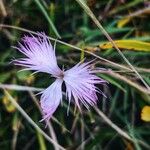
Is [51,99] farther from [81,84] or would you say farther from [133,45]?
[133,45]

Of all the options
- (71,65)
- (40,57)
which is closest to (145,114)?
(71,65)

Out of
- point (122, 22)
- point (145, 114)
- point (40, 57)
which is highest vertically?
point (40, 57)

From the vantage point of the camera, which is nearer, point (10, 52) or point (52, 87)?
point (52, 87)

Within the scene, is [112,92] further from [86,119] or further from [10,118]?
[10,118]

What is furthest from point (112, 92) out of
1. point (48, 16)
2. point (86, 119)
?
point (48, 16)

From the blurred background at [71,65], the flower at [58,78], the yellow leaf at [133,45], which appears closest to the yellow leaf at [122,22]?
the blurred background at [71,65]

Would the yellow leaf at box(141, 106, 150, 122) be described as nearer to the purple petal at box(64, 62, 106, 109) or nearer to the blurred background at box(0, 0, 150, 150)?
the blurred background at box(0, 0, 150, 150)
